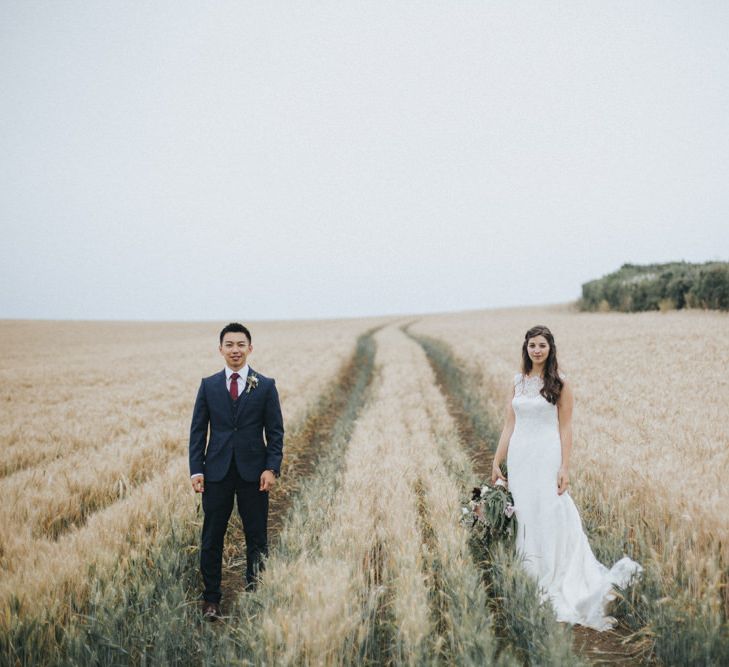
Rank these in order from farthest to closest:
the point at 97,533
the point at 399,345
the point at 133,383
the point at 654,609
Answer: the point at 399,345 < the point at 133,383 < the point at 97,533 < the point at 654,609

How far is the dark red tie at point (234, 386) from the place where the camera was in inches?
170

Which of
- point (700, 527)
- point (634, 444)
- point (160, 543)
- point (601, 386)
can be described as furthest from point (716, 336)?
point (160, 543)

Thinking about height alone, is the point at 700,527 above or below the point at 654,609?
above

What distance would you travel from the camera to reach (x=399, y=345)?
94.9 ft

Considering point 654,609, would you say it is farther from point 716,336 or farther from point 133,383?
point 716,336

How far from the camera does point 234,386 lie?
4340 mm

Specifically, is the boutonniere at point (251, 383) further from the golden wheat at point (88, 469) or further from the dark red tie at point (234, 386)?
the golden wheat at point (88, 469)

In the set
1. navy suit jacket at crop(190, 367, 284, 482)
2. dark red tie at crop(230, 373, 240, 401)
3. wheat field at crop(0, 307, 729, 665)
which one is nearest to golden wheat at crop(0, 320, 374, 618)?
wheat field at crop(0, 307, 729, 665)

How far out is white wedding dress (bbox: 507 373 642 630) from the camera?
3.96 metres

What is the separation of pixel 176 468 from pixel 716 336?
19927mm

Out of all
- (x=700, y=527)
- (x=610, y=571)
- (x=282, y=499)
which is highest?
(x=700, y=527)

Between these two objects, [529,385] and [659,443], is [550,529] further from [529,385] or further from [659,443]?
[659,443]

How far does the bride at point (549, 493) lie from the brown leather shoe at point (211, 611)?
9.37ft

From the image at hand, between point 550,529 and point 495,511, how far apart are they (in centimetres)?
52
